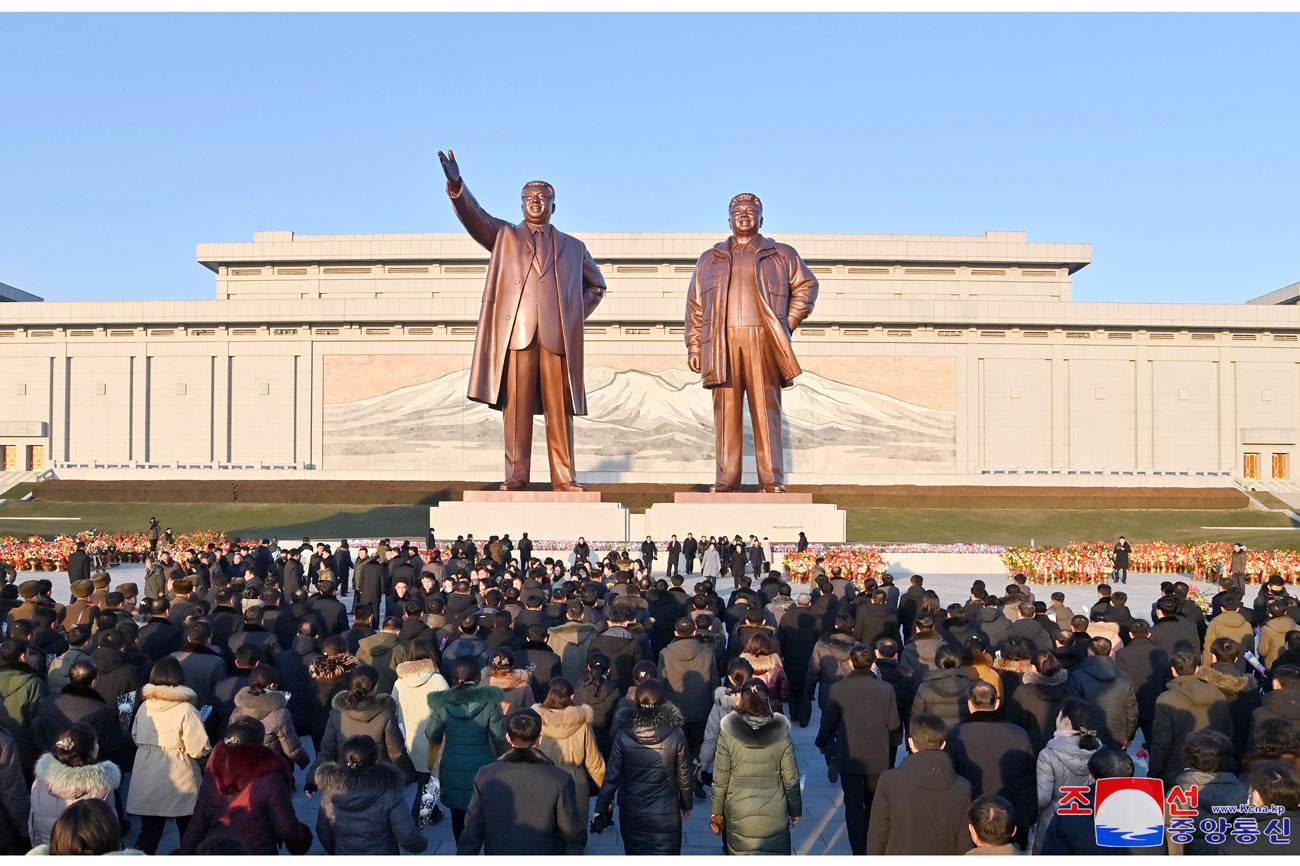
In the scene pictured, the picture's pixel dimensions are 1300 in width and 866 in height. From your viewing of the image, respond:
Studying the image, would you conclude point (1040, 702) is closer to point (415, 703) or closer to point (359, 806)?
point (415, 703)

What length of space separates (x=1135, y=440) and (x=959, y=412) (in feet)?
26.7

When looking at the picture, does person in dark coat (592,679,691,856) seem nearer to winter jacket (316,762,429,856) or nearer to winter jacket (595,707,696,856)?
winter jacket (595,707,696,856)

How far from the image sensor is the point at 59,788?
13.6ft

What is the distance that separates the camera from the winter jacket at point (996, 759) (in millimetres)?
4879

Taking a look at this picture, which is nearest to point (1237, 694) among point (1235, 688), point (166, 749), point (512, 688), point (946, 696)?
point (1235, 688)

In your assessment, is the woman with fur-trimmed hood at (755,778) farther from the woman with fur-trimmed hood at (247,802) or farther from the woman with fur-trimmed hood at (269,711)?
the woman with fur-trimmed hood at (269,711)

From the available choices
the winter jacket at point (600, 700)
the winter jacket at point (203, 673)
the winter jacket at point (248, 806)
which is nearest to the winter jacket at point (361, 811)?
the winter jacket at point (248, 806)

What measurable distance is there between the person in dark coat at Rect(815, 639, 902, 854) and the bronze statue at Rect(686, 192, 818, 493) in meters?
14.4

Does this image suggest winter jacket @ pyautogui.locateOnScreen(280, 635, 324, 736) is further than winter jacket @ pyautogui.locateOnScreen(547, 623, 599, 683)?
No

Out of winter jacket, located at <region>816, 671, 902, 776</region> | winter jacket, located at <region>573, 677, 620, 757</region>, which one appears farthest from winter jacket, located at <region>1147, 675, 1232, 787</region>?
winter jacket, located at <region>573, 677, 620, 757</region>

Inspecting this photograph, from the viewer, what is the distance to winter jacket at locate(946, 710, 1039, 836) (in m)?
4.88

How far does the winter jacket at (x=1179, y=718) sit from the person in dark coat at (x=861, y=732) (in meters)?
1.35

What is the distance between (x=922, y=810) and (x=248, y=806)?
107 inches

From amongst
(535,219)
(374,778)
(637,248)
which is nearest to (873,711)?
(374,778)
